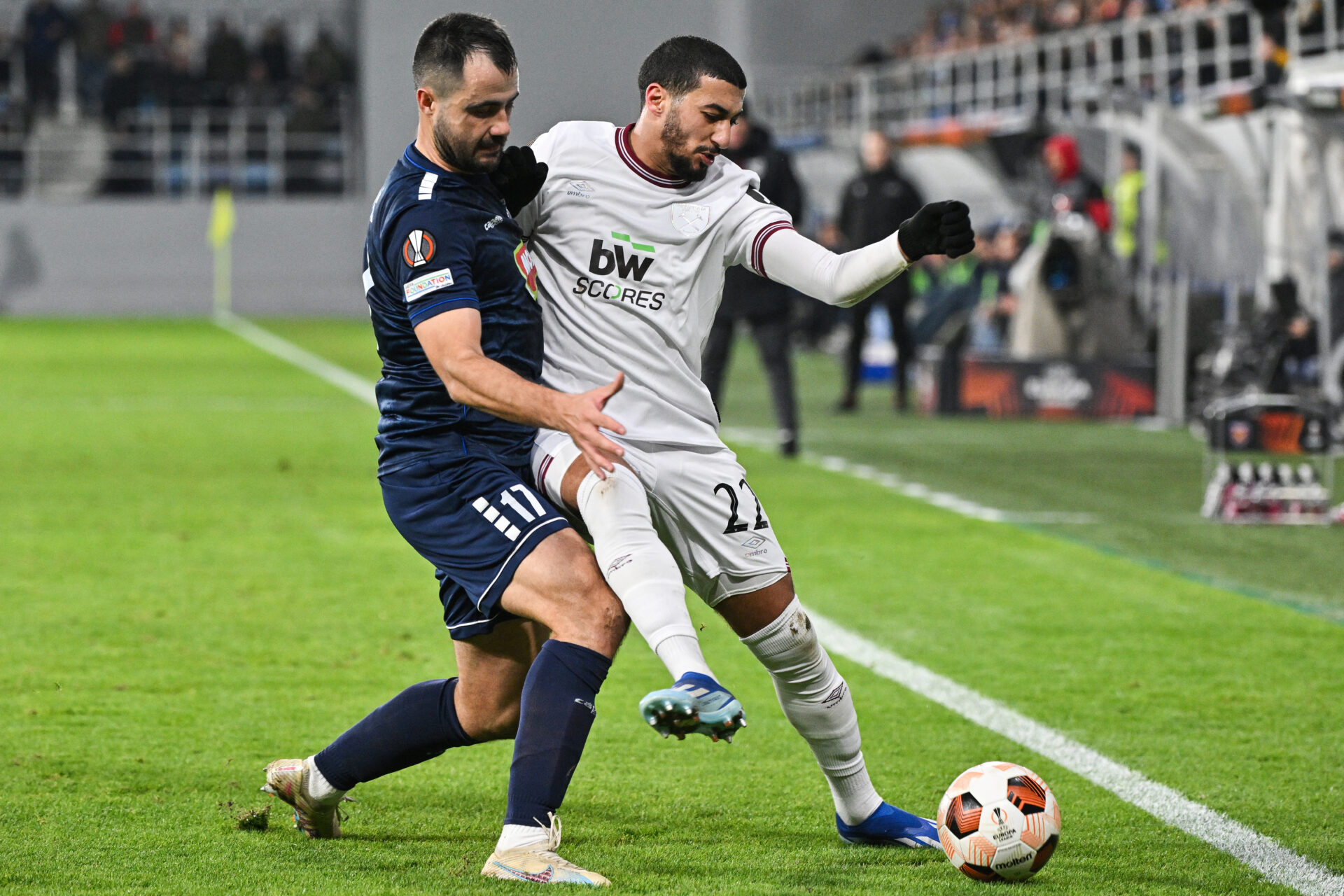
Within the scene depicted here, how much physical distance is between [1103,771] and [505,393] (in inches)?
85.6

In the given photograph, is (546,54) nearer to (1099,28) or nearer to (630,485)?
(1099,28)

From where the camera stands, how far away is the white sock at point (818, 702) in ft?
12.8

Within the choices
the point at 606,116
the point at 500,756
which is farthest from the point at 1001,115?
the point at 500,756

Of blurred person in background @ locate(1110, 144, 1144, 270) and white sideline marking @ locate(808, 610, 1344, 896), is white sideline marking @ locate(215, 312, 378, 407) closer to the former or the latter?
blurred person in background @ locate(1110, 144, 1144, 270)

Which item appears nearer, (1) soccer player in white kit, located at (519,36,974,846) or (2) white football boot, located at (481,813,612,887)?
(2) white football boot, located at (481,813,612,887)

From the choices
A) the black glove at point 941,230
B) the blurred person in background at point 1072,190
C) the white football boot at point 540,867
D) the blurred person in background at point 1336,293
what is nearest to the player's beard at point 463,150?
the black glove at point 941,230

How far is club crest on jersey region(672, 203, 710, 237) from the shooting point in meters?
3.99

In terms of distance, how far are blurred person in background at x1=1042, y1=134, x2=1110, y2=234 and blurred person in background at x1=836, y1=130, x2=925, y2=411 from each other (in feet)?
4.10

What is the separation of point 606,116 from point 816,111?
14.1 feet

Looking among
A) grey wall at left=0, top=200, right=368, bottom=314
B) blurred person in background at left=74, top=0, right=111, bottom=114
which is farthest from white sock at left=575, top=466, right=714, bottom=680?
blurred person in background at left=74, top=0, right=111, bottom=114

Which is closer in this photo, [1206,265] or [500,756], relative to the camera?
[500,756]

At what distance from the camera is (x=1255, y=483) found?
9414 millimetres

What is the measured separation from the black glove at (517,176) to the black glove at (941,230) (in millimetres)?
825

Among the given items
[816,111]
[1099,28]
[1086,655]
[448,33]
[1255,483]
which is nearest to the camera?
[448,33]
